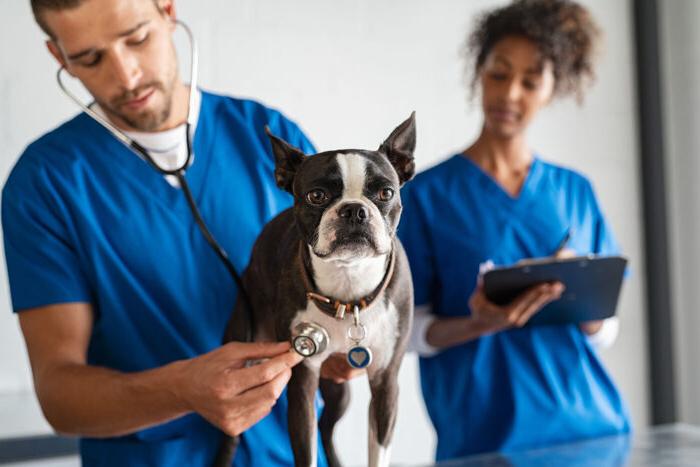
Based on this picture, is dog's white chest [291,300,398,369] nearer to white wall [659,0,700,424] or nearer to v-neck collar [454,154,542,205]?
v-neck collar [454,154,542,205]

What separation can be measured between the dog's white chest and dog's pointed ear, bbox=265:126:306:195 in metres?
0.11

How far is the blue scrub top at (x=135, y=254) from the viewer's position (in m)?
1.07

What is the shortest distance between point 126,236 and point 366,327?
1.63 feet

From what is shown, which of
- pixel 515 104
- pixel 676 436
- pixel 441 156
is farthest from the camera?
pixel 441 156

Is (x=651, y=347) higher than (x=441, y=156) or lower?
lower

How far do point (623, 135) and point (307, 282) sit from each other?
2498mm

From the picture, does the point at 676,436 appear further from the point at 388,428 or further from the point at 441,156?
the point at 441,156

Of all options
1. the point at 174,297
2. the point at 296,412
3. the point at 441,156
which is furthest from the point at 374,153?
the point at 441,156

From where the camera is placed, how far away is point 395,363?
74 centimetres

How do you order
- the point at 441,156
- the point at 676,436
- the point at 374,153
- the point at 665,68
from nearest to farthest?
1. the point at 374,153
2. the point at 676,436
3. the point at 441,156
4. the point at 665,68

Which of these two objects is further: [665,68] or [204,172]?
[665,68]

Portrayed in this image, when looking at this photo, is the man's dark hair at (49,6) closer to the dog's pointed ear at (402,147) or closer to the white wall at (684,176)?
the dog's pointed ear at (402,147)

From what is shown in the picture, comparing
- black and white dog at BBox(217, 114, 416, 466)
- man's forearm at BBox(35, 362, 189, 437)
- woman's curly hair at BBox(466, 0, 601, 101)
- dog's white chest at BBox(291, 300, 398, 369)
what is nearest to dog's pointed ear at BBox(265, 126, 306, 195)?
black and white dog at BBox(217, 114, 416, 466)

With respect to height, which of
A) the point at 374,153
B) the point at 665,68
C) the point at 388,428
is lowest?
the point at 388,428
